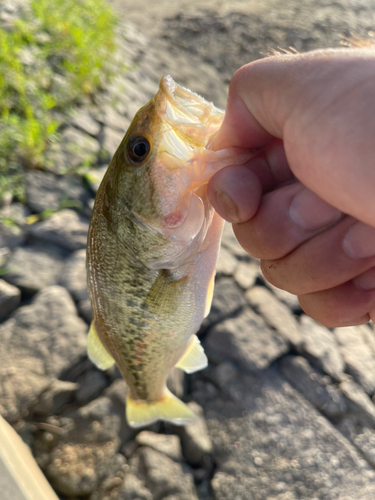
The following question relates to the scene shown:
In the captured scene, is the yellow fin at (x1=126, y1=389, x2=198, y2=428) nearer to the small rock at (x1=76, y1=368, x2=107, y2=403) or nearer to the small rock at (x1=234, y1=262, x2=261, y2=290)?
the small rock at (x1=76, y1=368, x2=107, y2=403)

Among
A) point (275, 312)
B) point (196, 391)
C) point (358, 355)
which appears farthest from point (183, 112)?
point (358, 355)

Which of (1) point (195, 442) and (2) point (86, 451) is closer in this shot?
(2) point (86, 451)

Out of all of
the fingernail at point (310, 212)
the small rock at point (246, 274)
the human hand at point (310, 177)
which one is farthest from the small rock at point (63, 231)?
the fingernail at point (310, 212)

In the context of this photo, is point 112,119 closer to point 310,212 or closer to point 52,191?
point 52,191

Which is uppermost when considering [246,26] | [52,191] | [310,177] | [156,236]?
[310,177]

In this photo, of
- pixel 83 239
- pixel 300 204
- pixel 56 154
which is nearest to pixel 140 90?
pixel 56 154

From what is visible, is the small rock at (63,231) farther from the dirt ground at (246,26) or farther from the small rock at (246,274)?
the dirt ground at (246,26)

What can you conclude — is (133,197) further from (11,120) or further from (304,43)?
(304,43)
